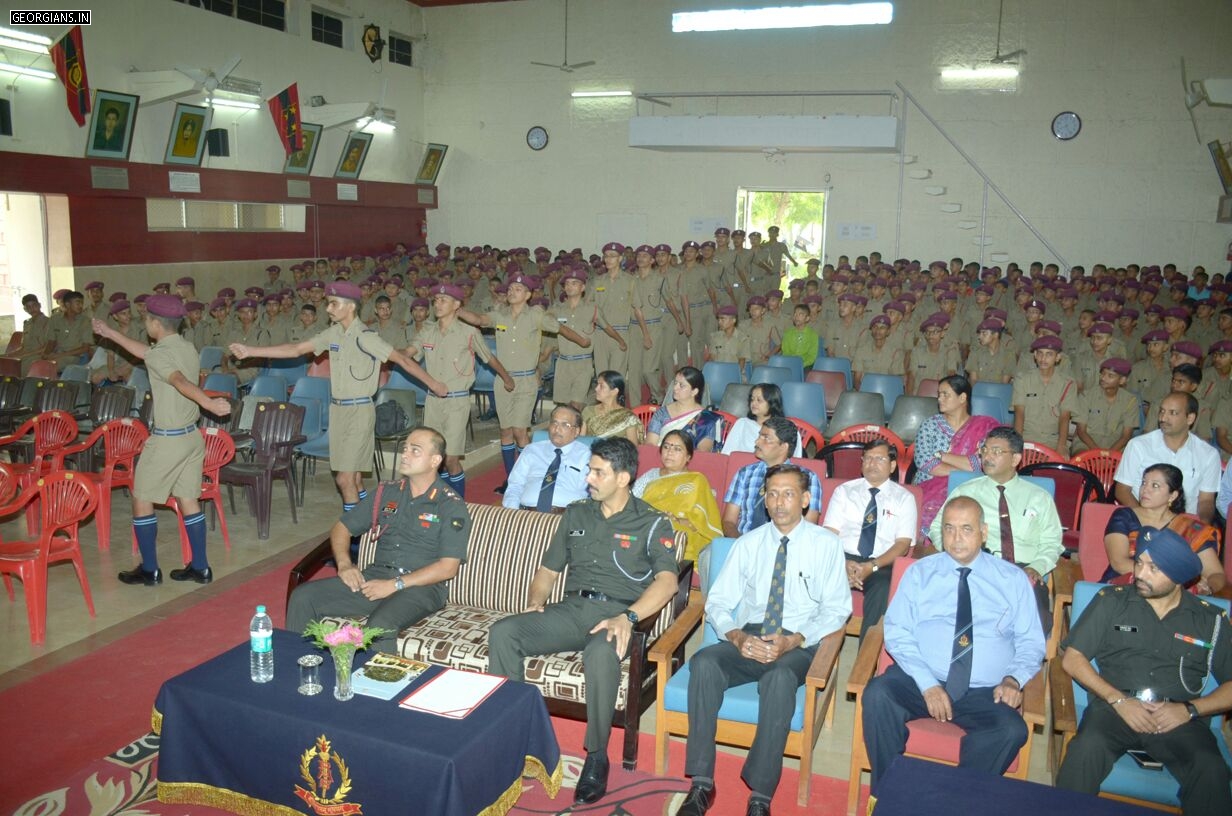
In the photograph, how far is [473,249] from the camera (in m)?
18.5

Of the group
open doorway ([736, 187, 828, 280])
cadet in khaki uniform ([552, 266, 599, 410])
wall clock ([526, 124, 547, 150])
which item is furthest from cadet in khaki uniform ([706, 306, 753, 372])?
wall clock ([526, 124, 547, 150])

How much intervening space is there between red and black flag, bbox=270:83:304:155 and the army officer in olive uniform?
12.5 m

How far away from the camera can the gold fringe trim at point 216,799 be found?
10.4 feet

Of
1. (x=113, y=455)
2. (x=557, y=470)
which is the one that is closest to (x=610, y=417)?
(x=557, y=470)

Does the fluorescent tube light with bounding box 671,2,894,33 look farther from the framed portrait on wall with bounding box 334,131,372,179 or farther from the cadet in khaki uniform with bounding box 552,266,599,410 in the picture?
the cadet in khaki uniform with bounding box 552,266,599,410

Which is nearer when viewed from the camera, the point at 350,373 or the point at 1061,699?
the point at 1061,699

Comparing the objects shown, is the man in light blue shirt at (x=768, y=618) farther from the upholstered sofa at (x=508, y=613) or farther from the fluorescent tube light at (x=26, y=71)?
the fluorescent tube light at (x=26, y=71)

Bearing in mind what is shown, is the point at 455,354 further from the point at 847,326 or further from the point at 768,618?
the point at 847,326

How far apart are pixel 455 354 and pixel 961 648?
4.37 metres

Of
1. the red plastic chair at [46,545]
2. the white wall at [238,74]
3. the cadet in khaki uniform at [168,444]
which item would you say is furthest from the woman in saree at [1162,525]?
the white wall at [238,74]

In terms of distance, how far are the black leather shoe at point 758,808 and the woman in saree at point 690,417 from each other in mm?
2649

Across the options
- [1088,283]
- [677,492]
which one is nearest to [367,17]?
[1088,283]

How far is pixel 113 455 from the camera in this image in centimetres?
625

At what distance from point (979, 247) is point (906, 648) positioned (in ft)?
45.8
